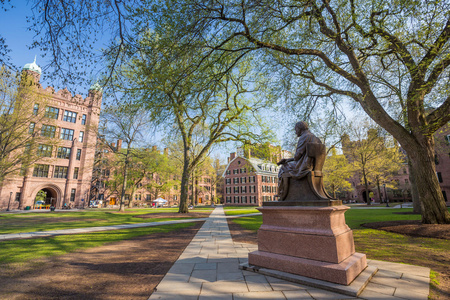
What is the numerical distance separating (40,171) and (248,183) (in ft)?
127

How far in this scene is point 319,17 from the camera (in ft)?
27.2

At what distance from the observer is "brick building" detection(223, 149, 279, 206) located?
→ 47594 millimetres

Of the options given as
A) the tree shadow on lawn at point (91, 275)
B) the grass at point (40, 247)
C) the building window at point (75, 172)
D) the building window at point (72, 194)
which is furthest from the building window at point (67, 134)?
the tree shadow on lawn at point (91, 275)

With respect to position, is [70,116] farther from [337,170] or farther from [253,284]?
[337,170]

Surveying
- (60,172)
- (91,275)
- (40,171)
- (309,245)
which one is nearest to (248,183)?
(60,172)

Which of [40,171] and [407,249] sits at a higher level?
[40,171]

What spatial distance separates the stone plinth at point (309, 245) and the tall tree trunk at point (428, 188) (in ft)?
24.1

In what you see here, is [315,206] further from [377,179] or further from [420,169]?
[377,179]

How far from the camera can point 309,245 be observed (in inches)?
158

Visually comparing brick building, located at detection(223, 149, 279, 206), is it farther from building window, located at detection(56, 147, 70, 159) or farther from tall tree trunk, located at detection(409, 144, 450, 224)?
tall tree trunk, located at detection(409, 144, 450, 224)

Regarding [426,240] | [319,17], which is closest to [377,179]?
[426,240]

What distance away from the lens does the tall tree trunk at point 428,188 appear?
866 centimetres

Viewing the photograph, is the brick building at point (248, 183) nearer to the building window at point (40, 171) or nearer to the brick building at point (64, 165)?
the brick building at point (64, 165)

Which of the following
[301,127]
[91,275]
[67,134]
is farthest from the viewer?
[67,134]
